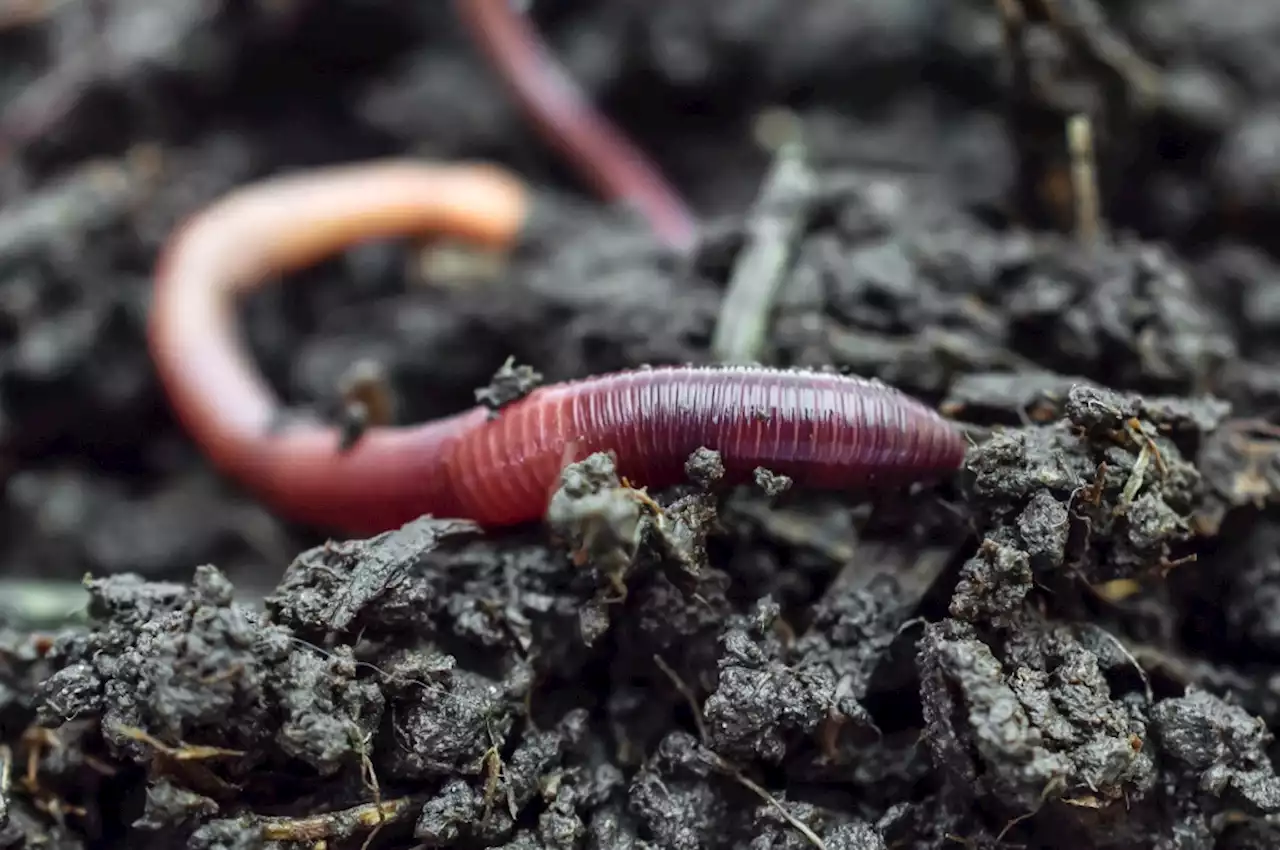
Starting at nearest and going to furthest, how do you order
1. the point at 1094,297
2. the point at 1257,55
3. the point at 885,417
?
1. the point at 885,417
2. the point at 1094,297
3. the point at 1257,55

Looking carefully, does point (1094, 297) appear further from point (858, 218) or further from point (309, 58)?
point (309, 58)

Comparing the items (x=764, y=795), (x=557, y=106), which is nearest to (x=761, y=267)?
(x=764, y=795)

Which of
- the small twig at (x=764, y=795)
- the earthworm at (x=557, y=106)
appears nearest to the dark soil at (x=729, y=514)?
the small twig at (x=764, y=795)

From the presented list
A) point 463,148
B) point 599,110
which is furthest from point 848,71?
point 463,148

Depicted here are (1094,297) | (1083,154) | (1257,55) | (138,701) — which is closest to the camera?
(138,701)

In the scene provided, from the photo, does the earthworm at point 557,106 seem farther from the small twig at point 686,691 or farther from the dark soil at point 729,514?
the small twig at point 686,691

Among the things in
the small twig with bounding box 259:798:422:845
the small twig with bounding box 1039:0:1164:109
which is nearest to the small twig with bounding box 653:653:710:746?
the small twig with bounding box 259:798:422:845
